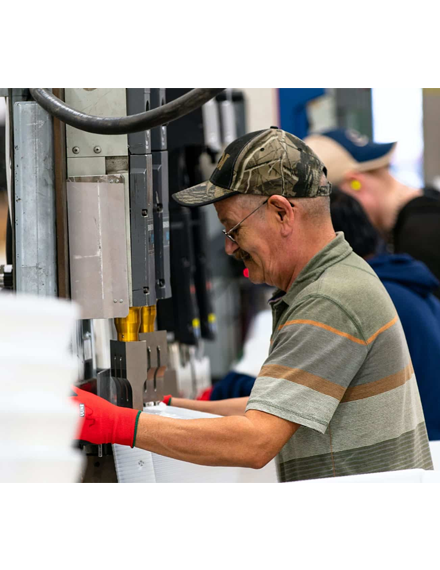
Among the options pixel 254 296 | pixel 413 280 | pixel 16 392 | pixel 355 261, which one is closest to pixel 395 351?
pixel 355 261

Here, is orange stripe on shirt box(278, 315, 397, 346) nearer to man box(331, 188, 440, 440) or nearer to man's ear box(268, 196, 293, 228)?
man's ear box(268, 196, 293, 228)

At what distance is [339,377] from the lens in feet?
5.08

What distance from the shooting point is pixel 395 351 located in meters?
1.63

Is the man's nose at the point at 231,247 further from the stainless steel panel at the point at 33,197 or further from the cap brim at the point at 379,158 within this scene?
the cap brim at the point at 379,158

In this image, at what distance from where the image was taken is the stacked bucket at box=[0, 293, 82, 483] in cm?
140

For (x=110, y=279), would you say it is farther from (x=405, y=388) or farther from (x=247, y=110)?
(x=247, y=110)

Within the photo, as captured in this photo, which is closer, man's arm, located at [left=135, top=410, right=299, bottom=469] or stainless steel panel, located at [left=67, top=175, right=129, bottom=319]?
man's arm, located at [left=135, top=410, right=299, bottom=469]

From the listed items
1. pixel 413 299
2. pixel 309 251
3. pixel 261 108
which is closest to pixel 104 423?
pixel 309 251

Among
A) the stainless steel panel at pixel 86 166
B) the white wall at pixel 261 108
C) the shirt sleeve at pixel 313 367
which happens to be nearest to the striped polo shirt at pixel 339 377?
the shirt sleeve at pixel 313 367

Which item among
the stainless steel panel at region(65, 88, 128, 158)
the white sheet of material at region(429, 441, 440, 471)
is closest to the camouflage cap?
the stainless steel panel at region(65, 88, 128, 158)

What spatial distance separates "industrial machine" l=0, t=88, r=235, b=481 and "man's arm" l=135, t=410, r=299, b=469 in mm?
206

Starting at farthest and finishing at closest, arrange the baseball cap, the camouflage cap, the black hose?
the baseball cap → the camouflage cap → the black hose

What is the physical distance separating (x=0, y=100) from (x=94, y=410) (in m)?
0.77

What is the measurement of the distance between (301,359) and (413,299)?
45.6 inches
